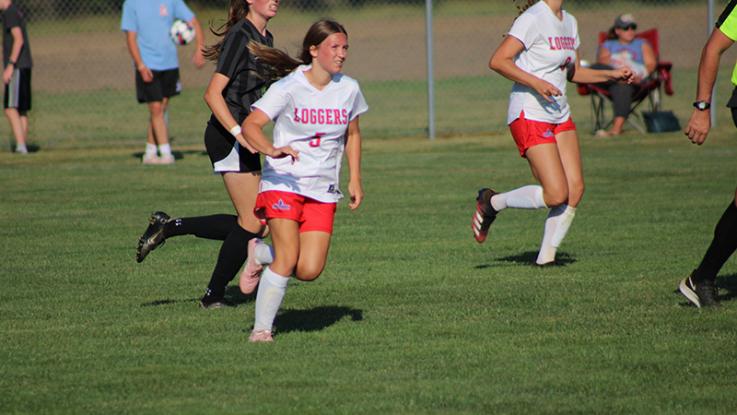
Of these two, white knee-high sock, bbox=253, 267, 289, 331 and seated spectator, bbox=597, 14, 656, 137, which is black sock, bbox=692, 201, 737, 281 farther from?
seated spectator, bbox=597, 14, 656, 137

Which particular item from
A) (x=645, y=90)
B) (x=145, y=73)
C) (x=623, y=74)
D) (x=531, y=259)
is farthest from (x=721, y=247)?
(x=645, y=90)

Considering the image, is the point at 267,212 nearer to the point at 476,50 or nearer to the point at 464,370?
the point at 464,370

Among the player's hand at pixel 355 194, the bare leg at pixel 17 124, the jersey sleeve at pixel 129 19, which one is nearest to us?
the player's hand at pixel 355 194

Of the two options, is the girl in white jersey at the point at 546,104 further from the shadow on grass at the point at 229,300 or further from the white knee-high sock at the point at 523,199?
the shadow on grass at the point at 229,300

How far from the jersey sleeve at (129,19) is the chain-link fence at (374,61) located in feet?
11.0

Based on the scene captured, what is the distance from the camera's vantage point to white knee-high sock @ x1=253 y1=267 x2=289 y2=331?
21.0 feet

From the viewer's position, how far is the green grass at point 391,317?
5.54 meters

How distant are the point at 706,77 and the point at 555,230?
2.23 meters

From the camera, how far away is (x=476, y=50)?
31.8 metres

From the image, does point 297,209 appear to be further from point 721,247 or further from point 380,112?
point 380,112

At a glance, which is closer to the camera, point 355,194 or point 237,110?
point 355,194

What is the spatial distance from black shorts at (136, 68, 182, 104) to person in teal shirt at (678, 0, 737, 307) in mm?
9873

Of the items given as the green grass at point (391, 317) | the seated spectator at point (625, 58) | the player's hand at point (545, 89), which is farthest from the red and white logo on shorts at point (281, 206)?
the seated spectator at point (625, 58)

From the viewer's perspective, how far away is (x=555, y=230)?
8.83 meters
